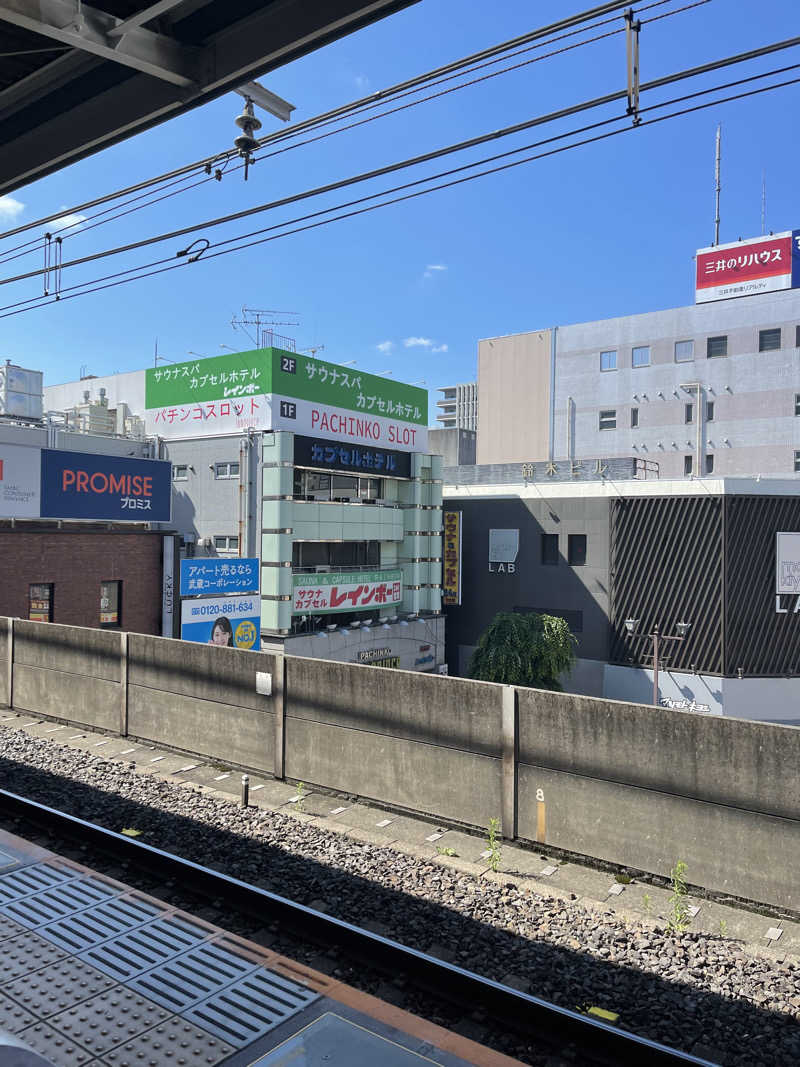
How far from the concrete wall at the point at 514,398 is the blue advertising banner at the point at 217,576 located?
42.1 m

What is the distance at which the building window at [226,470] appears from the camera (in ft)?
119

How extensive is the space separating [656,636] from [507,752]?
27972 millimetres

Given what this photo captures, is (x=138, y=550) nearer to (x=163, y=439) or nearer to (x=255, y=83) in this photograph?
(x=163, y=439)

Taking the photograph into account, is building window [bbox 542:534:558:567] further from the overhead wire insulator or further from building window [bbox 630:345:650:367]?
the overhead wire insulator

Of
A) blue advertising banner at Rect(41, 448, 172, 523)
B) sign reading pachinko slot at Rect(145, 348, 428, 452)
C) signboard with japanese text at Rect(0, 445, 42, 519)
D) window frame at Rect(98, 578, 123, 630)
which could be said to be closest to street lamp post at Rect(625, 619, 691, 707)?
sign reading pachinko slot at Rect(145, 348, 428, 452)

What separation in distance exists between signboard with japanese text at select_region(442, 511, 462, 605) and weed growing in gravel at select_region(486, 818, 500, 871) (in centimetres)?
3549

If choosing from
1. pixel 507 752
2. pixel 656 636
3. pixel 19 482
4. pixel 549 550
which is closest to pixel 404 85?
pixel 507 752

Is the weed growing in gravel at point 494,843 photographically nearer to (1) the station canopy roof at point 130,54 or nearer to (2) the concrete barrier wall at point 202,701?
(2) the concrete barrier wall at point 202,701

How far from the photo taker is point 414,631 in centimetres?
4300

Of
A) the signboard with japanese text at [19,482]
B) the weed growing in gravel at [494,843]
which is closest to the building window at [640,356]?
the signboard with japanese text at [19,482]

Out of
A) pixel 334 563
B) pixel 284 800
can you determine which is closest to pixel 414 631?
A: pixel 334 563

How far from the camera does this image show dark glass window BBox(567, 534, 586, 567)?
42.2m

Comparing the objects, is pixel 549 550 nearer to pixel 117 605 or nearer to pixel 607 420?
pixel 117 605

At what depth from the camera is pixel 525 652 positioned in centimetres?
3659
